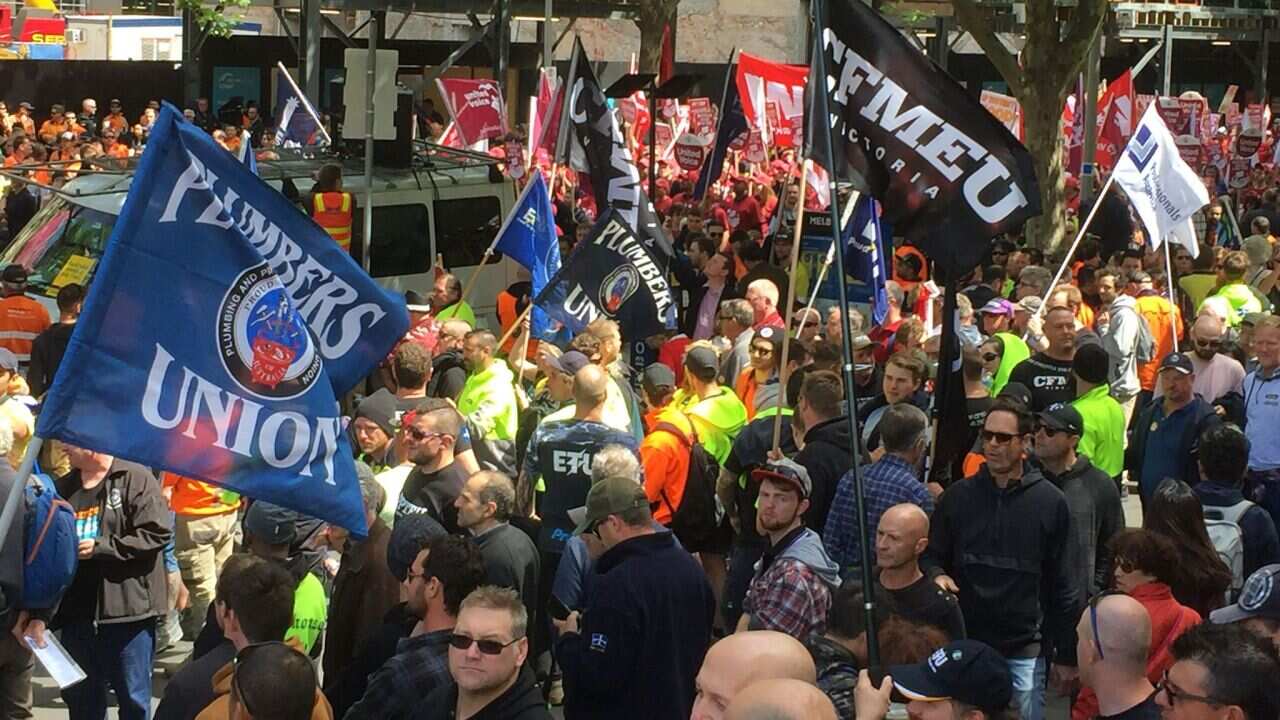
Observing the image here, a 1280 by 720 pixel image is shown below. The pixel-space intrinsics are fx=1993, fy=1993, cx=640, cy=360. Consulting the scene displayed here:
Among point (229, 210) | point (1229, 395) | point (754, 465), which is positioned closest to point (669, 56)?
point (1229, 395)

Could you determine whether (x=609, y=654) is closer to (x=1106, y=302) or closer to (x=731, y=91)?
(x=1106, y=302)

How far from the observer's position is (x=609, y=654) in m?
6.69

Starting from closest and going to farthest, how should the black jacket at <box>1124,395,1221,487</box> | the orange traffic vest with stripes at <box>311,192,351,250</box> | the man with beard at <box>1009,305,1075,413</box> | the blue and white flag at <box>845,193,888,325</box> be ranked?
the black jacket at <box>1124,395,1221,487</box> < the man with beard at <box>1009,305,1075,413</box> < the blue and white flag at <box>845,193,888,325</box> < the orange traffic vest with stripes at <box>311,192,351,250</box>

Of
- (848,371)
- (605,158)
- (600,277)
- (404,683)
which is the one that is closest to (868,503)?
(848,371)

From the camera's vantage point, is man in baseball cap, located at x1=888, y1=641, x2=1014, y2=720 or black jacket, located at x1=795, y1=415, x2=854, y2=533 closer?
man in baseball cap, located at x1=888, y1=641, x2=1014, y2=720

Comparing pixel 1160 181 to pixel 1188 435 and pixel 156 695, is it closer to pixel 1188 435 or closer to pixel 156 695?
pixel 1188 435

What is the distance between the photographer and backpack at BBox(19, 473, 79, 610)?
7.49m

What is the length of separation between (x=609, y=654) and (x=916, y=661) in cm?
113

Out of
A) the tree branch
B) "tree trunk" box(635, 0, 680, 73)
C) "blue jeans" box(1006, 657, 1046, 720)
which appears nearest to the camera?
"blue jeans" box(1006, 657, 1046, 720)

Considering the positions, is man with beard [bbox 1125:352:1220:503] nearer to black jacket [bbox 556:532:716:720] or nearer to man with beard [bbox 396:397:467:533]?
man with beard [bbox 396:397:467:533]

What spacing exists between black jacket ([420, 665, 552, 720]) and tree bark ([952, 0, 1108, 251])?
1773cm

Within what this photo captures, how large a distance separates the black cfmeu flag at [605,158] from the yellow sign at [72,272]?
12.6ft

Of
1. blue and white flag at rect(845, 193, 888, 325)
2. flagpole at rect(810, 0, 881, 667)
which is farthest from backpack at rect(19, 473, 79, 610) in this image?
blue and white flag at rect(845, 193, 888, 325)

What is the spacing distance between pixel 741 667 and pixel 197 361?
2052 millimetres
